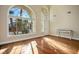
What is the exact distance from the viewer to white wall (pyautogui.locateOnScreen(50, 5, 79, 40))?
2408 mm

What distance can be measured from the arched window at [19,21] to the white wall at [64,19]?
0.43 metres

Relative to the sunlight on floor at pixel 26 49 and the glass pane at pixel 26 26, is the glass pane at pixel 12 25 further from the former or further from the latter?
the sunlight on floor at pixel 26 49

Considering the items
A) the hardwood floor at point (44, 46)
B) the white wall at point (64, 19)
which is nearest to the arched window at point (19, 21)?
the hardwood floor at point (44, 46)

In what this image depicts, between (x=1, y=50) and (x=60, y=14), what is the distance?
1.22 meters

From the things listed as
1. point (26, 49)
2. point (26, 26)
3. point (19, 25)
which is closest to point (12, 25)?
point (19, 25)

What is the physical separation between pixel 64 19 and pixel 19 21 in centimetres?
81

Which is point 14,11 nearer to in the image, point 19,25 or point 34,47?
point 19,25

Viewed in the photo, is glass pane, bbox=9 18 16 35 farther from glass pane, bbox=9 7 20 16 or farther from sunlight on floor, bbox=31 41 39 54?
sunlight on floor, bbox=31 41 39 54

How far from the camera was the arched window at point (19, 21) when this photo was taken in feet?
7.84

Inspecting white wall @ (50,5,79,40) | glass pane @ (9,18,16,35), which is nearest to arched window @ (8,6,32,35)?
glass pane @ (9,18,16,35)

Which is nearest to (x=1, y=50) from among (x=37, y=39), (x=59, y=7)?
(x=37, y=39)
